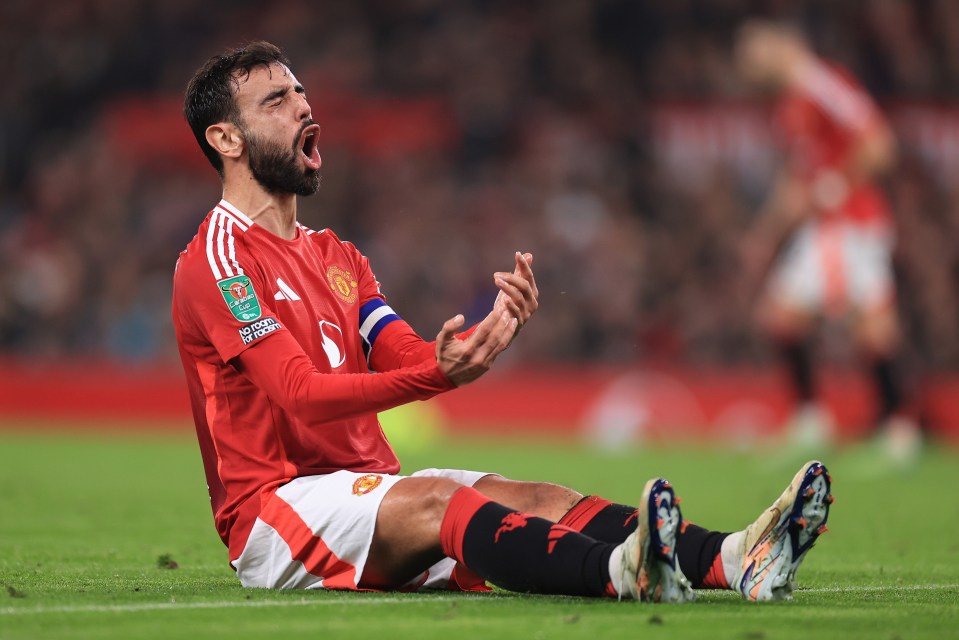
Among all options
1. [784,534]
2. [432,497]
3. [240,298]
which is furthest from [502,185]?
[784,534]

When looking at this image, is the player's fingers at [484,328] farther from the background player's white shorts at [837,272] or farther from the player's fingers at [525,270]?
the background player's white shorts at [837,272]

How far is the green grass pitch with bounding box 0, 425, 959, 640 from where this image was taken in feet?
11.9

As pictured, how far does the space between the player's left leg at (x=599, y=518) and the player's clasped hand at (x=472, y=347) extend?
0.58 metres

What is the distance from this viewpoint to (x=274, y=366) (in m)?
4.11

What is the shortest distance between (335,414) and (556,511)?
814 mm

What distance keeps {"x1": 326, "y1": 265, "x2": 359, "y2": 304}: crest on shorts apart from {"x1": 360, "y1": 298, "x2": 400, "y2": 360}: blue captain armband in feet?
0.27

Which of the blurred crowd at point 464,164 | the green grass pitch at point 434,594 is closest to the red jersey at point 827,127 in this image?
the green grass pitch at point 434,594

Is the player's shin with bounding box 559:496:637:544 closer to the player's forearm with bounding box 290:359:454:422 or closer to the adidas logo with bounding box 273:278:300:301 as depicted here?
the player's forearm with bounding box 290:359:454:422

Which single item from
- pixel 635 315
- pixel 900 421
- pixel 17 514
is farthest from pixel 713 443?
pixel 17 514

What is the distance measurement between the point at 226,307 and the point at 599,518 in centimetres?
133

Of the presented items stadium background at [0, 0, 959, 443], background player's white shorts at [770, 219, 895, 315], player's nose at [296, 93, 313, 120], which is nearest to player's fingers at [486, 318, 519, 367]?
player's nose at [296, 93, 313, 120]

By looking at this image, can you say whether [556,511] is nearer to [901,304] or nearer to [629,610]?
[629,610]

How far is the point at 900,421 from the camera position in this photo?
36.8 feet

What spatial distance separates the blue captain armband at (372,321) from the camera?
4.79m
